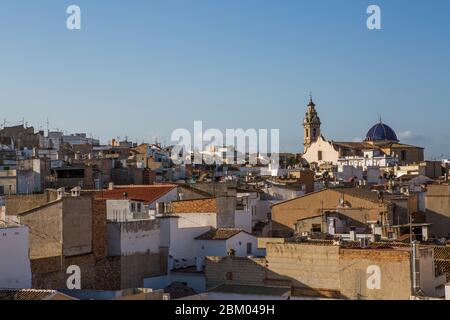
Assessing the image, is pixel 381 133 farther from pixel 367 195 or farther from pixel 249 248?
pixel 249 248

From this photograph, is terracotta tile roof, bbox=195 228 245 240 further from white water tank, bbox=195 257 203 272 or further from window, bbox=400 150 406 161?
window, bbox=400 150 406 161

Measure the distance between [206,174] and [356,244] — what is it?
2625 centimetres

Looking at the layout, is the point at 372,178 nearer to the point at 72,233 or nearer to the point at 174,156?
the point at 174,156

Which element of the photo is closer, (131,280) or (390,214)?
(131,280)

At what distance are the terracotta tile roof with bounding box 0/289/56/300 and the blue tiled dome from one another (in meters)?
55.7

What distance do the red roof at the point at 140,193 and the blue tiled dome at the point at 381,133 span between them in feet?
139

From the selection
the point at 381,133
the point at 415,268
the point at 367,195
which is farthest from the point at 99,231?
the point at 381,133

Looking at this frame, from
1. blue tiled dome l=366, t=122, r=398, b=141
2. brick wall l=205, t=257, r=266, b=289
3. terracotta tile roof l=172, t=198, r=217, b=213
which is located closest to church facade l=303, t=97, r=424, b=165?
blue tiled dome l=366, t=122, r=398, b=141

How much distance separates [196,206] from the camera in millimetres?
21750

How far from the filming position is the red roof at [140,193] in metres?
24.2
